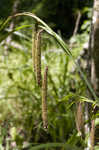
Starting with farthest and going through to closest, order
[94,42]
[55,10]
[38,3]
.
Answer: [55,10]
[38,3]
[94,42]

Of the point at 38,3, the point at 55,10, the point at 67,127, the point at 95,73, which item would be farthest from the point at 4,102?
the point at 55,10

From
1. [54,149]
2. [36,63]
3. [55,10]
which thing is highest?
[55,10]

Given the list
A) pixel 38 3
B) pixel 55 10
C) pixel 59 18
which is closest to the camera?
pixel 38 3

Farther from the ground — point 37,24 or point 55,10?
point 55,10

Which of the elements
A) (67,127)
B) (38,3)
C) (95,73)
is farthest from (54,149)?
(38,3)

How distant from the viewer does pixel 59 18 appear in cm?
651

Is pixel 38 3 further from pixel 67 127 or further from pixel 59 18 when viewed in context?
pixel 67 127

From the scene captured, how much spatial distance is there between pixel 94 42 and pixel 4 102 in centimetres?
131

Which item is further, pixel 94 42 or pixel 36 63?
pixel 94 42

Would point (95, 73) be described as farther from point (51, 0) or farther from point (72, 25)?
point (72, 25)

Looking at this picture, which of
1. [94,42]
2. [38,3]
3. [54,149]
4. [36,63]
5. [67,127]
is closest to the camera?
[36,63]

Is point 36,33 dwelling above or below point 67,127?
above

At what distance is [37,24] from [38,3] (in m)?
5.01

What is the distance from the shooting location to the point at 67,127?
173 cm
